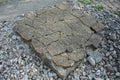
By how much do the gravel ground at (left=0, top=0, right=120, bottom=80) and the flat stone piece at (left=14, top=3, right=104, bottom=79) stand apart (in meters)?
0.12

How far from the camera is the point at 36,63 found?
3.76 meters

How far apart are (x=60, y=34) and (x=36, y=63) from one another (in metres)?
0.61

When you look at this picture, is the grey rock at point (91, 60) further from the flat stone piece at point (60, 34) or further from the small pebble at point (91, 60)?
the flat stone piece at point (60, 34)

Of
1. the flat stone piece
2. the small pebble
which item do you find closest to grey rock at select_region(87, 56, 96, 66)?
the small pebble

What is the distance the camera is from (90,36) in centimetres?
410

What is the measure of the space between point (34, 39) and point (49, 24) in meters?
0.41

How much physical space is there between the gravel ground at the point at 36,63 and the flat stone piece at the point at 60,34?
115 millimetres

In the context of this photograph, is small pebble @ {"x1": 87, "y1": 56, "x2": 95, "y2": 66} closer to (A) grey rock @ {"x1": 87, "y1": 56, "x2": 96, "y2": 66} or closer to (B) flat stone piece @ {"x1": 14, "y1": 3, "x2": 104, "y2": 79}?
(A) grey rock @ {"x1": 87, "y1": 56, "x2": 96, "y2": 66}

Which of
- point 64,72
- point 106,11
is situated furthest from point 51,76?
point 106,11

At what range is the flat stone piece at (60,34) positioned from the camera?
3695mm

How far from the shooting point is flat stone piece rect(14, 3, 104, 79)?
3695 mm

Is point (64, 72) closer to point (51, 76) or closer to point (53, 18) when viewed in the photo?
point (51, 76)

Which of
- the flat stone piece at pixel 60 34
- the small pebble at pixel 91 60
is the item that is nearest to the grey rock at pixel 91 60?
the small pebble at pixel 91 60

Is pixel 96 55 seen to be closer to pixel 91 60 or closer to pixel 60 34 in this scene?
pixel 91 60
